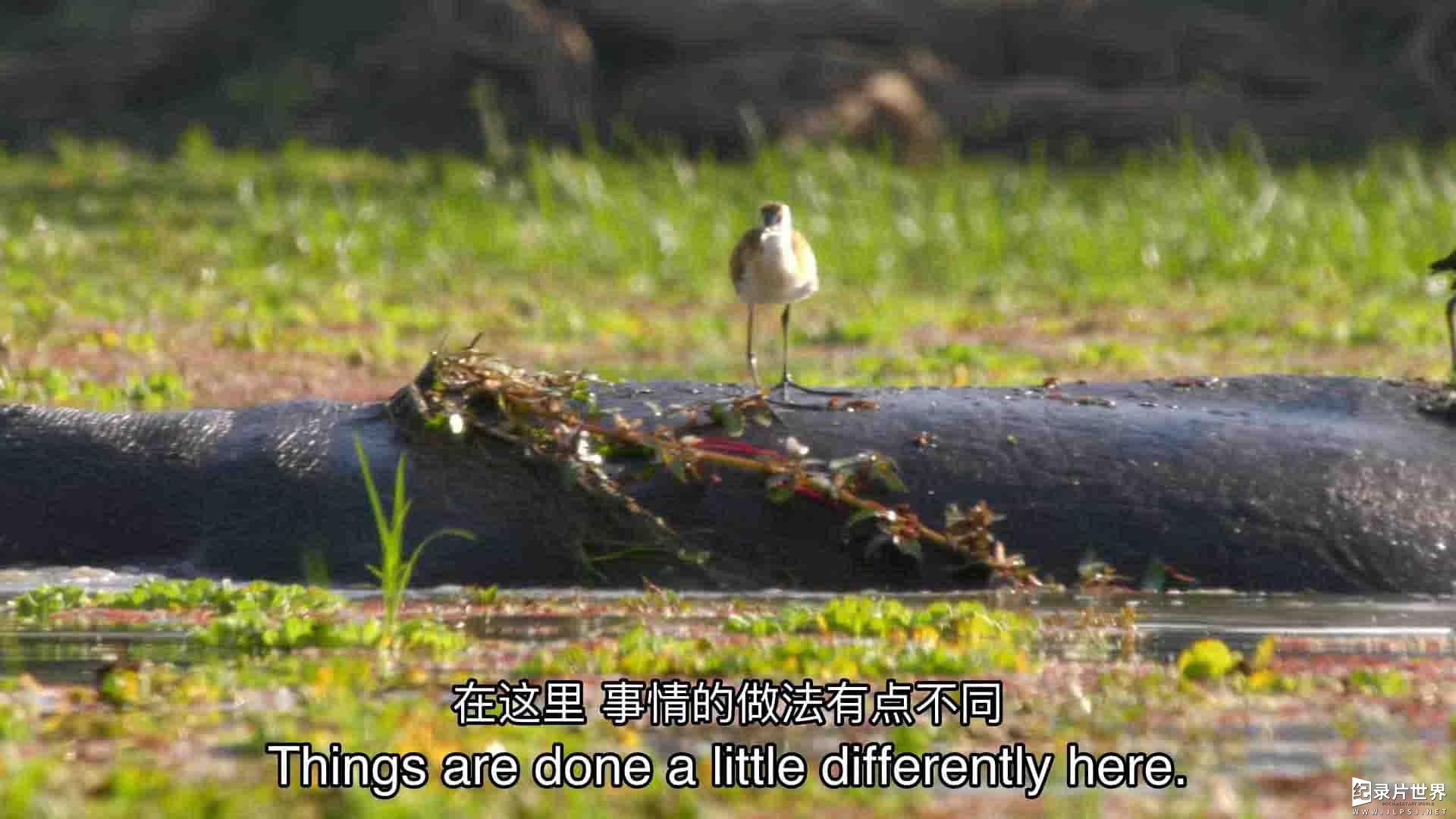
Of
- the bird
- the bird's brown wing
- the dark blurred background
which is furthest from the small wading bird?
the dark blurred background

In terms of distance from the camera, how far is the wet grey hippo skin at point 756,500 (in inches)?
227

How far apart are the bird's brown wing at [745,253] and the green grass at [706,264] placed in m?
3.08

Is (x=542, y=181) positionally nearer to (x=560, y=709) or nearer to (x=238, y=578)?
(x=238, y=578)

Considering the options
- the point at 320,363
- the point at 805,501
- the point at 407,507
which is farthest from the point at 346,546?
the point at 320,363

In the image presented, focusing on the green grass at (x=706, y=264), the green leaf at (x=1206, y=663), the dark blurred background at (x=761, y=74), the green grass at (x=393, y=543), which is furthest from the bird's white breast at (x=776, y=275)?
the dark blurred background at (x=761, y=74)

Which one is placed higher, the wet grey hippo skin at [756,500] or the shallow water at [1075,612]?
the wet grey hippo skin at [756,500]

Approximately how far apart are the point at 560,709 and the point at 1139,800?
1.06 metres

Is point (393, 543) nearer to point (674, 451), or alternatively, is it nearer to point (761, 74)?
point (674, 451)

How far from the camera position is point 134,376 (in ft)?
30.2

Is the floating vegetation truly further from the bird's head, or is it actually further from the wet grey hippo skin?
the bird's head

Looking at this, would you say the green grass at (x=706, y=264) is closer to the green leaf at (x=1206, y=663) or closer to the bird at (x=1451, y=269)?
the bird at (x=1451, y=269)

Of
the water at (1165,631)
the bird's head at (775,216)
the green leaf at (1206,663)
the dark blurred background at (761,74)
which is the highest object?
the dark blurred background at (761,74)

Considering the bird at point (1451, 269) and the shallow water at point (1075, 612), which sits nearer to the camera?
the shallow water at point (1075, 612)

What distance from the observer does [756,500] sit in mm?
5762
